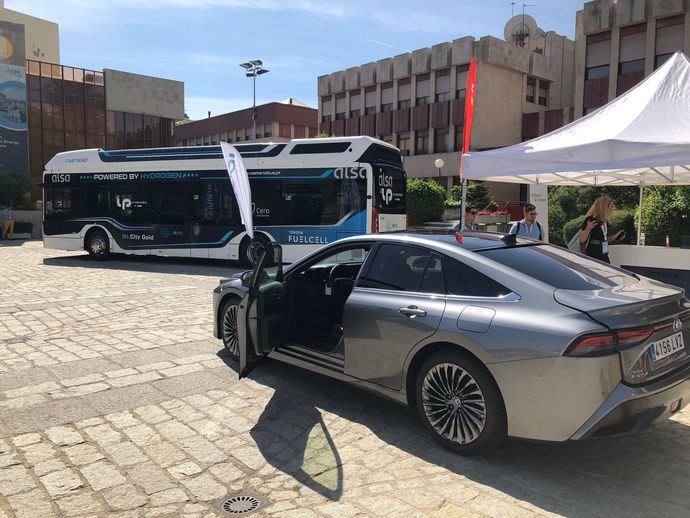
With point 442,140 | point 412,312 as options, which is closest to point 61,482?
point 412,312

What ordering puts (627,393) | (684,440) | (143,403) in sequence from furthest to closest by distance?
1. (143,403)
2. (684,440)
3. (627,393)

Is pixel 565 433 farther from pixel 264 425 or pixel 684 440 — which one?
pixel 264 425

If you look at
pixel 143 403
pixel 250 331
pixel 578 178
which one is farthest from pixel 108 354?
pixel 578 178

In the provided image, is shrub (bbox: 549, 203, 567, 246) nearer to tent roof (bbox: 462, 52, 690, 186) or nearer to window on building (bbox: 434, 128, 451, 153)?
tent roof (bbox: 462, 52, 690, 186)

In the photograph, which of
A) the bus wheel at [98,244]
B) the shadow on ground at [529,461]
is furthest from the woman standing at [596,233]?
the bus wheel at [98,244]

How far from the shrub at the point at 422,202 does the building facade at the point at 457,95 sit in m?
11.2

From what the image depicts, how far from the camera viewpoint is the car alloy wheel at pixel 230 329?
18.8ft

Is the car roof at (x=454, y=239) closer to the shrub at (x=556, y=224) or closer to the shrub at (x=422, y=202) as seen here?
the shrub at (x=556, y=224)

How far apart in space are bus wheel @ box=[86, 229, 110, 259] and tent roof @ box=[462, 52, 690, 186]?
12132mm

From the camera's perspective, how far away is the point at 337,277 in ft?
17.4

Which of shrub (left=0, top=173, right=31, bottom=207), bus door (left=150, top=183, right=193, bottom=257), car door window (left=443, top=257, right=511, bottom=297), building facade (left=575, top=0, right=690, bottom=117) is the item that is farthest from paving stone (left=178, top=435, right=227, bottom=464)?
building facade (left=575, top=0, right=690, bottom=117)

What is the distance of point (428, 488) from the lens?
10.6ft

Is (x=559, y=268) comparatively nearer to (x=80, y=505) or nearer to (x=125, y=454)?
(x=125, y=454)

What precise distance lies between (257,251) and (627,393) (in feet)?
9.88
